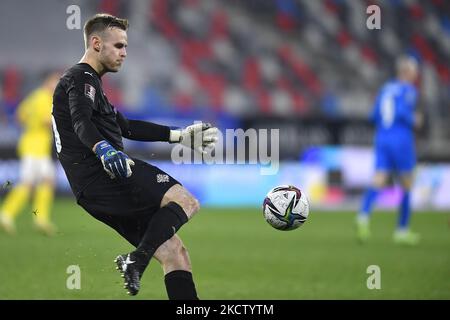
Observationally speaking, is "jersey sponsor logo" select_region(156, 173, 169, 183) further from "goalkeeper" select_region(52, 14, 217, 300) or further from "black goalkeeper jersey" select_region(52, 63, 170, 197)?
"black goalkeeper jersey" select_region(52, 63, 170, 197)

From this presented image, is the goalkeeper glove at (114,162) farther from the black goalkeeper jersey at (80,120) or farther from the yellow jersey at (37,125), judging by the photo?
the yellow jersey at (37,125)

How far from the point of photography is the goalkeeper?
4516mm

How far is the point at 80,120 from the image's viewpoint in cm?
445

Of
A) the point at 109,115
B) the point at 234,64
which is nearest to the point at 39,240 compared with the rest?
the point at 109,115

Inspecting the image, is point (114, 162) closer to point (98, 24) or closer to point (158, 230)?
point (158, 230)

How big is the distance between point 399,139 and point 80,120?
22.6ft

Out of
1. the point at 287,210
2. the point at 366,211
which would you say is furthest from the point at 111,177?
the point at 366,211

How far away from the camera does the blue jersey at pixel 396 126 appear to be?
10523 mm

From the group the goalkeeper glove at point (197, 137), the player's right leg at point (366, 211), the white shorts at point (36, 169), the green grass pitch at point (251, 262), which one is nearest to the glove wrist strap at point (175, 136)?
the goalkeeper glove at point (197, 137)

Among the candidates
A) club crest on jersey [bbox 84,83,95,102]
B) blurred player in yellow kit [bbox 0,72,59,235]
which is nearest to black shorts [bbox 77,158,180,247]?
club crest on jersey [bbox 84,83,95,102]

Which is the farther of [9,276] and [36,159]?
[36,159]
